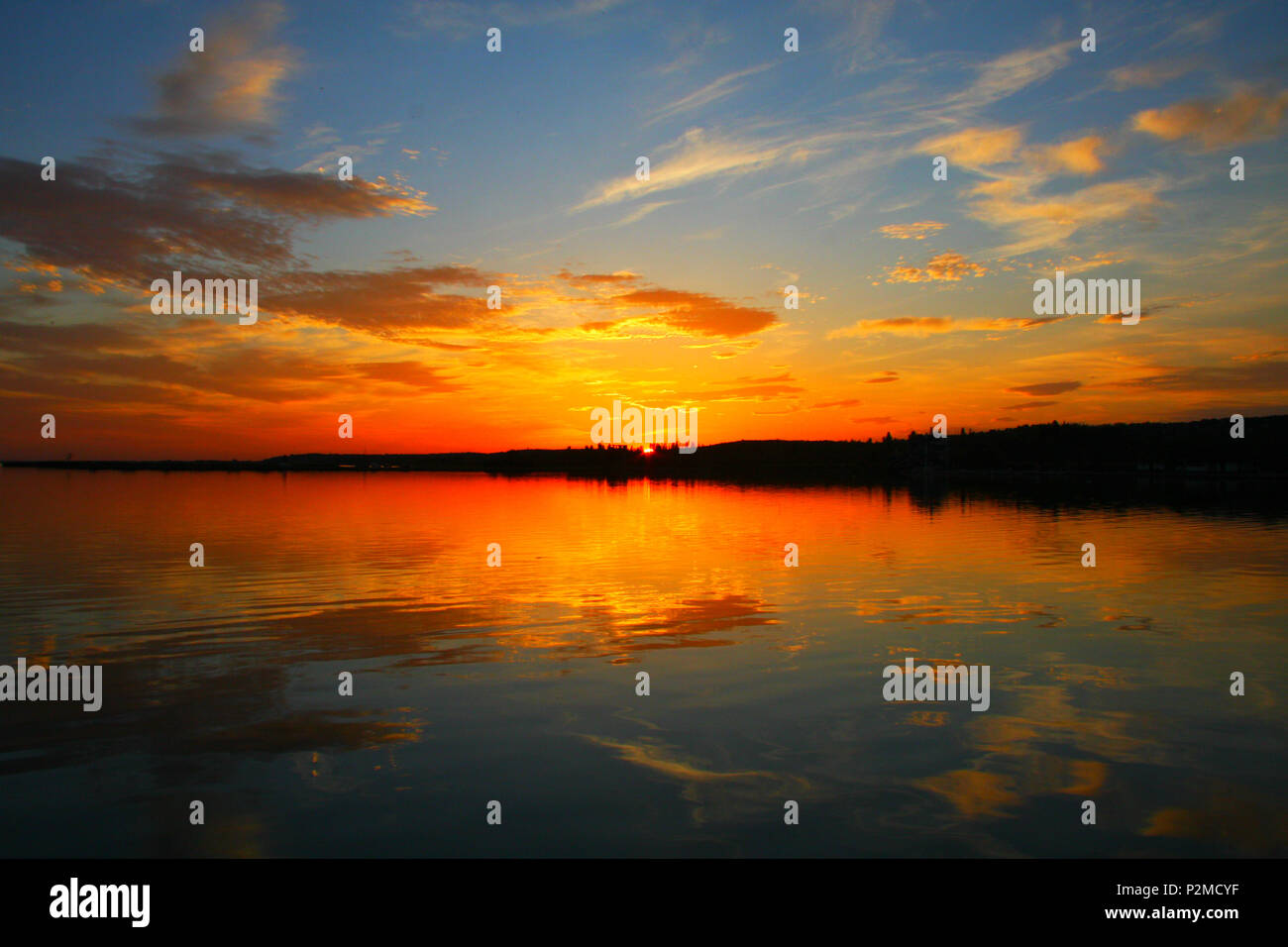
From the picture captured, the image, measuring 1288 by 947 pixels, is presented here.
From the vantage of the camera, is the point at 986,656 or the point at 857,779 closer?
the point at 857,779

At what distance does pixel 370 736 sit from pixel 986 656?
13233 millimetres

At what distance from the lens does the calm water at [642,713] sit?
1017cm

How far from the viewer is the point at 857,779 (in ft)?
38.2

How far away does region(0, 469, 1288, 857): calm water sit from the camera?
10172 mm

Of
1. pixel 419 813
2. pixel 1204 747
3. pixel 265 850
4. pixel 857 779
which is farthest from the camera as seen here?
pixel 1204 747

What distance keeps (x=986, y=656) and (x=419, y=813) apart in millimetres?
13356

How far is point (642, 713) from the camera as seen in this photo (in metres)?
14.7

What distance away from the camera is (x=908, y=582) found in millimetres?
30281
